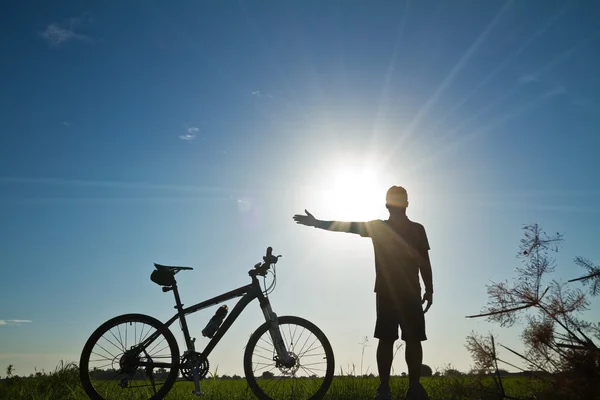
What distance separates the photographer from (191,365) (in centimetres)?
732

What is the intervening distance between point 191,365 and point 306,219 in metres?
2.93

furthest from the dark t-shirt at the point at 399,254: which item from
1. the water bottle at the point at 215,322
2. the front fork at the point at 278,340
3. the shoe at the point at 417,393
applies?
the water bottle at the point at 215,322

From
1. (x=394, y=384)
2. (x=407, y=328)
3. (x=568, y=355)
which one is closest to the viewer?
(x=568, y=355)

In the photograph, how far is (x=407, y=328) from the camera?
6930mm

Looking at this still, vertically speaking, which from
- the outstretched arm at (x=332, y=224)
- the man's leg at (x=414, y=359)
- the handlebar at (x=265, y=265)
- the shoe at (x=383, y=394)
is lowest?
the shoe at (x=383, y=394)

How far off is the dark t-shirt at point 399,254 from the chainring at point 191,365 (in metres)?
2.98

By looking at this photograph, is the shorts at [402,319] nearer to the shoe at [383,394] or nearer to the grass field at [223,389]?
the shoe at [383,394]

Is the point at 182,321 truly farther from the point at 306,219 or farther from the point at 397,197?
the point at 397,197

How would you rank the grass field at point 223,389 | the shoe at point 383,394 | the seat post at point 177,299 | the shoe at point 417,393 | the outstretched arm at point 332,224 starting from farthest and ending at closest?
the grass field at point 223,389, the seat post at point 177,299, the outstretched arm at point 332,224, the shoe at point 383,394, the shoe at point 417,393

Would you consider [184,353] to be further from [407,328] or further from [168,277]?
[407,328]

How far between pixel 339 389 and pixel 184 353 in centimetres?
285

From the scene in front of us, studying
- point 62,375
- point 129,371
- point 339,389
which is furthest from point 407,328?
point 62,375

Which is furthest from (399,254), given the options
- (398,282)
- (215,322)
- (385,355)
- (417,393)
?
(215,322)

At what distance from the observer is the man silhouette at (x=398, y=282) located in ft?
22.7
